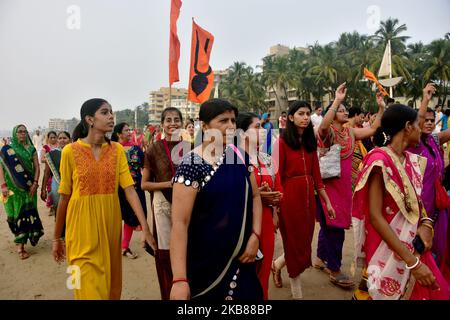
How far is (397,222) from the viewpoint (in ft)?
6.43

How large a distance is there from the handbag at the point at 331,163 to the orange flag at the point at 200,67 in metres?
3.00

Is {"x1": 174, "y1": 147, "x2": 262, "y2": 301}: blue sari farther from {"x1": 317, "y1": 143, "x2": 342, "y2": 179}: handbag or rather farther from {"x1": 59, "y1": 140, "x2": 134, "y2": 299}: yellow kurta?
{"x1": 317, "y1": 143, "x2": 342, "y2": 179}: handbag

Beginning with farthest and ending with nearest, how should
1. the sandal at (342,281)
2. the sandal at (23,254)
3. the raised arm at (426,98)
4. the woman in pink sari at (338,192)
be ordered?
the sandal at (23,254) < the woman in pink sari at (338,192) < the sandal at (342,281) < the raised arm at (426,98)

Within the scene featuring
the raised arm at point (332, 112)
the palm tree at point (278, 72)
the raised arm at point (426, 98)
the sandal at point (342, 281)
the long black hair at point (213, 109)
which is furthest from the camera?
A: the palm tree at point (278, 72)

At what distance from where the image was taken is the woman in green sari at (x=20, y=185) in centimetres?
479

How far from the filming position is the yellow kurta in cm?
242

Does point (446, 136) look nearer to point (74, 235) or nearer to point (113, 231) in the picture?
point (113, 231)

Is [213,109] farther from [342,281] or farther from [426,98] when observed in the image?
[342,281]

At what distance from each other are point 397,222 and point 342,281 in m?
1.78

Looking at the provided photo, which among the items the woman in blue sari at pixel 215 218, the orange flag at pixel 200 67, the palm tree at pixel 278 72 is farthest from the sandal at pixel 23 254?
the palm tree at pixel 278 72

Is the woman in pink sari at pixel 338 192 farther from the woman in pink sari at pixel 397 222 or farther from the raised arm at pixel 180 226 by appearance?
the raised arm at pixel 180 226
